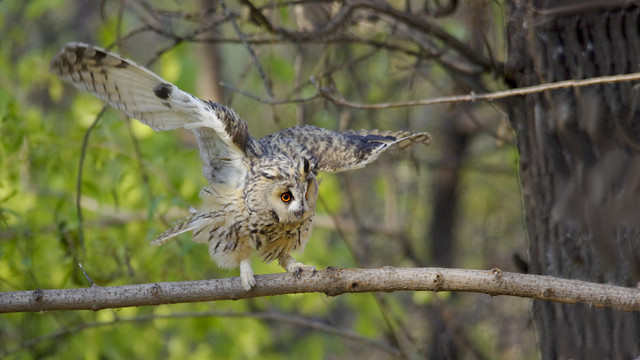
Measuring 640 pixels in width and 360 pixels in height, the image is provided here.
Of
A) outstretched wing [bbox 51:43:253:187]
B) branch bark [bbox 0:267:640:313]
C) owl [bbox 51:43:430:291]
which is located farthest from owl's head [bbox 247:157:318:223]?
branch bark [bbox 0:267:640:313]

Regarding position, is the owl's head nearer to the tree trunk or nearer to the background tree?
the background tree

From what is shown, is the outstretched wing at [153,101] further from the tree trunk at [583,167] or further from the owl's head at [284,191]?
the tree trunk at [583,167]

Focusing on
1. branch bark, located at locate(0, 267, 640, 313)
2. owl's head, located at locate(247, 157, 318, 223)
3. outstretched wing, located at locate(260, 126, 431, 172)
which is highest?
outstretched wing, located at locate(260, 126, 431, 172)

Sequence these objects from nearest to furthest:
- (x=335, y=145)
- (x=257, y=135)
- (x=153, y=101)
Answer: (x=153, y=101), (x=335, y=145), (x=257, y=135)

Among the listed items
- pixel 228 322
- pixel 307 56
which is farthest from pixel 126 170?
pixel 307 56

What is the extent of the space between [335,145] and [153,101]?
3.34 feet

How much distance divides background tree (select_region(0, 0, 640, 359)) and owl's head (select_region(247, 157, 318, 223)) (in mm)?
366

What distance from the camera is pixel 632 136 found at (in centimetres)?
324

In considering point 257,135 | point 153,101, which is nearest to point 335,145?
point 153,101

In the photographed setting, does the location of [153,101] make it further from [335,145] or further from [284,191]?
[335,145]

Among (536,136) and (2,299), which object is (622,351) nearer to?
(536,136)

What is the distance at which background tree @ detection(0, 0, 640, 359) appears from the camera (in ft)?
10.8

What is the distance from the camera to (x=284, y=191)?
3.35 meters

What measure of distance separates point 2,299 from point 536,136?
2582 mm
